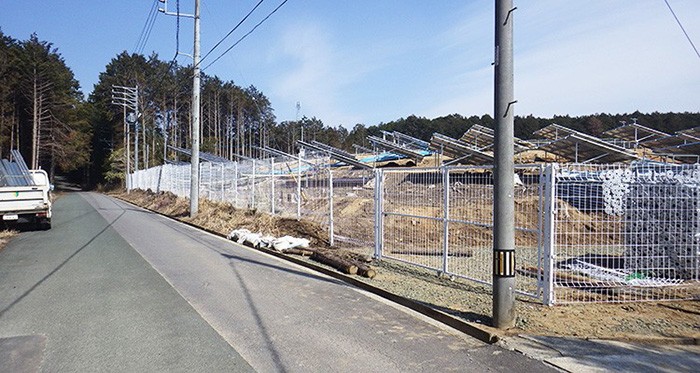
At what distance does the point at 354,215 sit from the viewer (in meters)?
16.6

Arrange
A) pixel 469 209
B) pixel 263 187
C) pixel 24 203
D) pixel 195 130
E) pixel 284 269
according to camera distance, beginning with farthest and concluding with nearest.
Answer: pixel 195 130 < pixel 263 187 < pixel 24 203 < pixel 469 209 < pixel 284 269

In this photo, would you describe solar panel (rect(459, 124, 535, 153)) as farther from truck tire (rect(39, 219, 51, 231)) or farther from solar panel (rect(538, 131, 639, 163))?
truck tire (rect(39, 219, 51, 231))

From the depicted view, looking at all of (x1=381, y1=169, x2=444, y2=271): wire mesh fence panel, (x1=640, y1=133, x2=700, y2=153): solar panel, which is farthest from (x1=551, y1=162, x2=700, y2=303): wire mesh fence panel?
(x1=640, y1=133, x2=700, y2=153): solar panel

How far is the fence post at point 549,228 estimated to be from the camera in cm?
636

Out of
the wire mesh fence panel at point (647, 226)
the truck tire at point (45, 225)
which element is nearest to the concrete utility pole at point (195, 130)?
the truck tire at point (45, 225)

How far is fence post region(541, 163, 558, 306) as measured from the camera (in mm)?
6359

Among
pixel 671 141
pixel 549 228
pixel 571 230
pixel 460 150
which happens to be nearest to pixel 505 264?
pixel 549 228

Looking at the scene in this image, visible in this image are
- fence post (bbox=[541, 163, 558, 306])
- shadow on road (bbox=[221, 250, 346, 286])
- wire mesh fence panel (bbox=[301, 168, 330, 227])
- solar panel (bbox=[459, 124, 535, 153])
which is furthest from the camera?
solar panel (bbox=[459, 124, 535, 153])

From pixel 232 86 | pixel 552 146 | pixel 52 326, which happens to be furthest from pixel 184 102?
pixel 52 326

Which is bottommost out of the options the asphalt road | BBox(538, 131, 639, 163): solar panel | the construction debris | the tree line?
the asphalt road

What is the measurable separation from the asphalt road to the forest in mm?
26874

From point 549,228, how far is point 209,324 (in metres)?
4.60

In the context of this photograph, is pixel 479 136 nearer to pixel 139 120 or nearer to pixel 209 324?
pixel 209 324

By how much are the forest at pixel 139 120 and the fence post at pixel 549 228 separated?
102 ft
